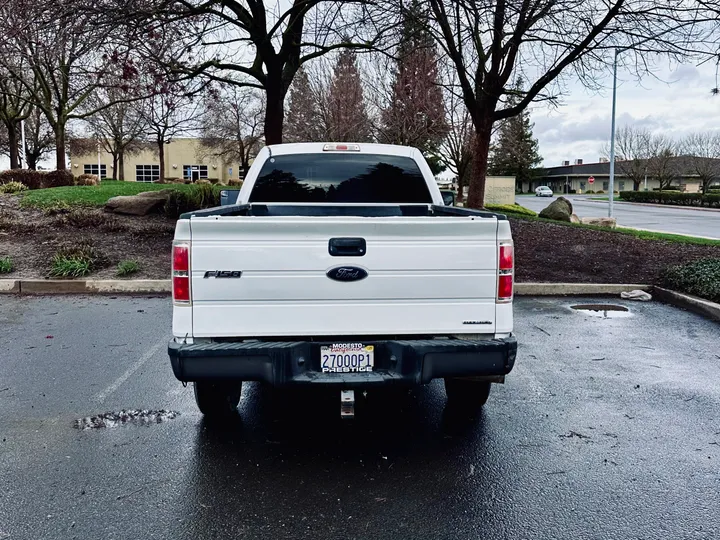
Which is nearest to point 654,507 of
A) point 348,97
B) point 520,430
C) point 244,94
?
point 520,430

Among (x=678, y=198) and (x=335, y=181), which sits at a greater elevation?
(x=678, y=198)

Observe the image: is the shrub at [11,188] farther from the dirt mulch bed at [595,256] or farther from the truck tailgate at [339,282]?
the truck tailgate at [339,282]

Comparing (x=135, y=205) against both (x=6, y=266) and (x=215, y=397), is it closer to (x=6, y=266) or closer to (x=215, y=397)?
(x=6, y=266)

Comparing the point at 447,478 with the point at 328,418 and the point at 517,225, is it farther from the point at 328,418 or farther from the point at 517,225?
the point at 517,225

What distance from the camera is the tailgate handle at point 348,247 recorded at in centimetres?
347

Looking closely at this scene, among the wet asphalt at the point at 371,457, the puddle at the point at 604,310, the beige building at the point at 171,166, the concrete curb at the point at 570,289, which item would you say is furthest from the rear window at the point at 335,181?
the beige building at the point at 171,166

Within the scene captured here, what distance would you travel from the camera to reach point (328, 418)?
14.8 ft

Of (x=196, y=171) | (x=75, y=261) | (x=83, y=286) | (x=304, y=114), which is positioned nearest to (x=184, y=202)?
(x=75, y=261)

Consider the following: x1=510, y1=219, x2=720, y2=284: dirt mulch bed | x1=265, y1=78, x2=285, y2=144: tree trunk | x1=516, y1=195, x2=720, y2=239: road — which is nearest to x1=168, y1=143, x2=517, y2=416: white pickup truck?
x1=510, y1=219, x2=720, y2=284: dirt mulch bed

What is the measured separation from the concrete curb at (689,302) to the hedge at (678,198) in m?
Result: 40.4

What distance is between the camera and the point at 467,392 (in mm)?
4496

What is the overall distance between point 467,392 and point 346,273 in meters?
1.63

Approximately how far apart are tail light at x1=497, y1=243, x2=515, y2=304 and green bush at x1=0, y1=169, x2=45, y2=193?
24.8m

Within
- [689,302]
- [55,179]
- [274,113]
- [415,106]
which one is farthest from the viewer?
[55,179]
